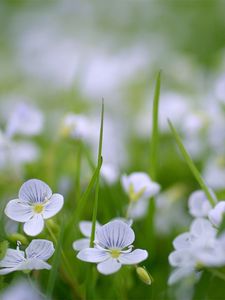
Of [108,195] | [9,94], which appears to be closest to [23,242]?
[108,195]

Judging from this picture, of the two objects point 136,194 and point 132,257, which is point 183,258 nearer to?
point 132,257

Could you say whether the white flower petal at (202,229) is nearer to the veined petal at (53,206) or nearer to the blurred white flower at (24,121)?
the veined petal at (53,206)

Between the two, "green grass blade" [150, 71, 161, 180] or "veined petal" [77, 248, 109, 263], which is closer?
"veined petal" [77, 248, 109, 263]

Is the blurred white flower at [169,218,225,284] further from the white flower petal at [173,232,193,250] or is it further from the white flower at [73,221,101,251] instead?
the white flower at [73,221,101,251]

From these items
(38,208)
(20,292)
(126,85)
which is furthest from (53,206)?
(126,85)

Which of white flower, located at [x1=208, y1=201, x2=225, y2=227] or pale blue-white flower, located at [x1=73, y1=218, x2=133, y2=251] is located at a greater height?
white flower, located at [x1=208, y1=201, x2=225, y2=227]

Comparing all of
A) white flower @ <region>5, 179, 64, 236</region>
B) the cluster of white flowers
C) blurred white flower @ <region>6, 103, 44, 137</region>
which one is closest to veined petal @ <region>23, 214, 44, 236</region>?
white flower @ <region>5, 179, 64, 236</region>

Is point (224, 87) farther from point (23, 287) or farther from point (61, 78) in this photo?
point (61, 78)
